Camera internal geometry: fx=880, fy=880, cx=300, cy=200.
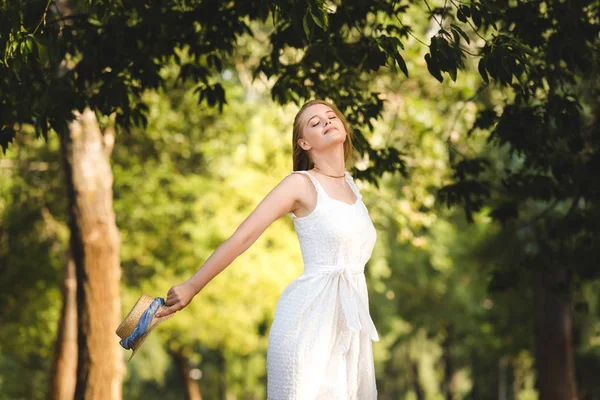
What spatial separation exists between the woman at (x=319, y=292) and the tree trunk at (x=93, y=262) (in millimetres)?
5259

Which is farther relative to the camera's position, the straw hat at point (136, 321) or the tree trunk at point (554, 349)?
the tree trunk at point (554, 349)

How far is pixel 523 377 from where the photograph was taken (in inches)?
1219

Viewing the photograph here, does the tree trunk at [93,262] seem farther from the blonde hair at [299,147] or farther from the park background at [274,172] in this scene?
the blonde hair at [299,147]

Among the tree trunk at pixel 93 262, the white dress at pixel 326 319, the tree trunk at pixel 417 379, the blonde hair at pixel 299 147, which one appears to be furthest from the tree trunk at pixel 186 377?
the white dress at pixel 326 319

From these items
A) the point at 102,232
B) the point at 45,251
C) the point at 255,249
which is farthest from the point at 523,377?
the point at 102,232

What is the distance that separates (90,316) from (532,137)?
15.9ft

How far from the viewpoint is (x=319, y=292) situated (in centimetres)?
401

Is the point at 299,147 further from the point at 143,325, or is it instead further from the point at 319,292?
the point at 143,325

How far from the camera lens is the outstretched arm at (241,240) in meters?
3.74

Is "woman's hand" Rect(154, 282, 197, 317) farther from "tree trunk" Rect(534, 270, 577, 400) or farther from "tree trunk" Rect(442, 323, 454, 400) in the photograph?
"tree trunk" Rect(442, 323, 454, 400)

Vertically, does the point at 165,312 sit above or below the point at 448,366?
below

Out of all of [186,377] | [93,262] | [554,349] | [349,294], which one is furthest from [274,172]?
[349,294]

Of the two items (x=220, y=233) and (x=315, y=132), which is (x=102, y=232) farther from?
(x=220, y=233)

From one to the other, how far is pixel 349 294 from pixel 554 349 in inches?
461
